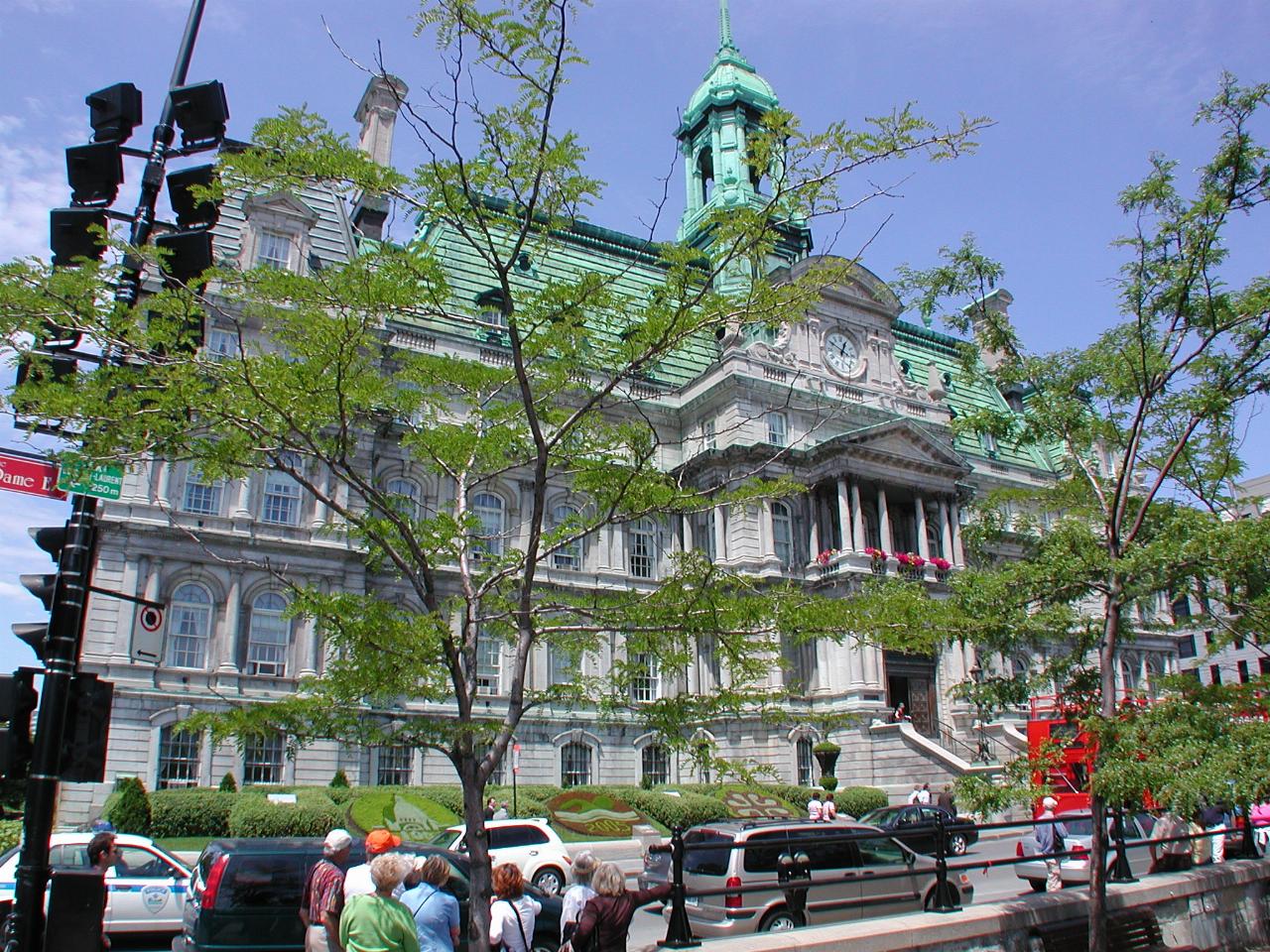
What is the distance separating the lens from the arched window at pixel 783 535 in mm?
43438

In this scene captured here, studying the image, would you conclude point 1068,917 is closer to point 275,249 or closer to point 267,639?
point 267,639

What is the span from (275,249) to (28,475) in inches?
1330

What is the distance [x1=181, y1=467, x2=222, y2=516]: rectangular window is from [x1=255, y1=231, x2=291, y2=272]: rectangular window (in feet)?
31.3

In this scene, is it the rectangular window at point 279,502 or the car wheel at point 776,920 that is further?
the rectangular window at point 279,502

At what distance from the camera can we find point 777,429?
45750 mm

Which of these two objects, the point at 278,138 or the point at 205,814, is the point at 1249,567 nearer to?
the point at 278,138

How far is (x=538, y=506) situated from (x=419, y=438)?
2.30m

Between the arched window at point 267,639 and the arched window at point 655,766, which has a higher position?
the arched window at point 267,639

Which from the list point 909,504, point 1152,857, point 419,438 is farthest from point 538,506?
point 909,504

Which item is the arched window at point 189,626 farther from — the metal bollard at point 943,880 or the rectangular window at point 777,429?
the metal bollard at point 943,880

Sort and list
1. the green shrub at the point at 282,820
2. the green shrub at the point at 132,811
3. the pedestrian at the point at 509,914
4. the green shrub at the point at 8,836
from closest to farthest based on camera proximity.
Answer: the pedestrian at the point at 509,914 < the green shrub at the point at 8,836 < the green shrub at the point at 282,820 < the green shrub at the point at 132,811

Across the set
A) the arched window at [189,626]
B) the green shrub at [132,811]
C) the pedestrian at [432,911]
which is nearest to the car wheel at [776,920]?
the pedestrian at [432,911]

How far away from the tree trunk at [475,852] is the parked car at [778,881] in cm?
457

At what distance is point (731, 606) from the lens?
424 inches
